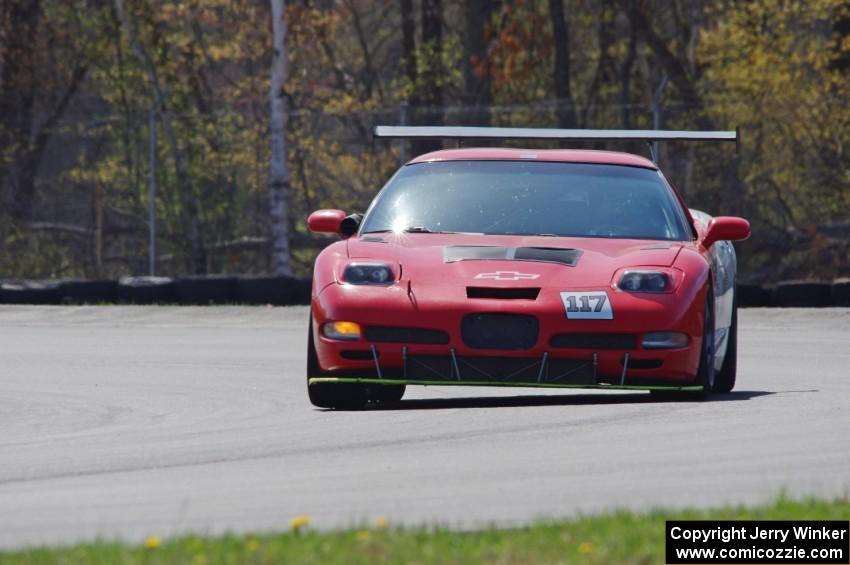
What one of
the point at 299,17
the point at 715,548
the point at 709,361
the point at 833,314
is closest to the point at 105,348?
the point at 709,361

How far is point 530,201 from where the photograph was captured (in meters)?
10.2

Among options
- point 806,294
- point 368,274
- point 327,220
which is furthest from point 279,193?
point 368,274

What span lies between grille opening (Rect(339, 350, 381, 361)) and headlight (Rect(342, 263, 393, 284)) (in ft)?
1.22

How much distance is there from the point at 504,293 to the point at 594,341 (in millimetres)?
507

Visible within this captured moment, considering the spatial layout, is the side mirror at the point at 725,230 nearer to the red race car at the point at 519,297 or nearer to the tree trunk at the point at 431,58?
the red race car at the point at 519,297

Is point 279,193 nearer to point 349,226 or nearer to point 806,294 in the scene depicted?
point 806,294

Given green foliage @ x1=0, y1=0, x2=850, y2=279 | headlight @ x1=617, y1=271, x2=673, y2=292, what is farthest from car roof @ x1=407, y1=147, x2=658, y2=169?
green foliage @ x1=0, y1=0, x2=850, y2=279

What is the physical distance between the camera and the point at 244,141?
24203mm

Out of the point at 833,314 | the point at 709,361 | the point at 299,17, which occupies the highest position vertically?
the point at 299,17

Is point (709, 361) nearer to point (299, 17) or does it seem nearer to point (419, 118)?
point (419, 118)

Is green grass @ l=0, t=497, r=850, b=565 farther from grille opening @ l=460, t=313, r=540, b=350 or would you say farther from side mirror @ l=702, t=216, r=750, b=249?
side mirror @ l=702, t=216, r=750, b=249

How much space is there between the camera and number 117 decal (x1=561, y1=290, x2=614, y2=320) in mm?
8922

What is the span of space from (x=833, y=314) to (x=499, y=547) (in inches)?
551

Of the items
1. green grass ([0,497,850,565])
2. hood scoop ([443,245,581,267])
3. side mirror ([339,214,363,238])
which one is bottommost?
green grass ([0,497,850,565])
